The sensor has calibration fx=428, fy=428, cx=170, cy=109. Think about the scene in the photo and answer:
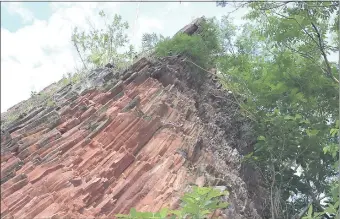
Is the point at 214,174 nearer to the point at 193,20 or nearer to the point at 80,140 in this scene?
the point at 80,140

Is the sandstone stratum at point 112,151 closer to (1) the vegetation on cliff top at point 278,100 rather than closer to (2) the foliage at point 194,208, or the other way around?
(1) the vegetation on cliff top at point 278,100

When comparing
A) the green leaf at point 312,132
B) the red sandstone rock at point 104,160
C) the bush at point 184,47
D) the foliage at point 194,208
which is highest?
the bush at point 184,47

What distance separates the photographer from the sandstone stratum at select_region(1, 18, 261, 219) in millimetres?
7988

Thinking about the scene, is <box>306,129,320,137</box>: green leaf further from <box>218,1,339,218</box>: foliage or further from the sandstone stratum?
the sandstone stratum

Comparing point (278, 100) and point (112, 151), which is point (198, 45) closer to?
point (278, 100)

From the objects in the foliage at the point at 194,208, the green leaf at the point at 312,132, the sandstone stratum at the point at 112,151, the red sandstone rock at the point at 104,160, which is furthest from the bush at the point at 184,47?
the foliage at the point at 194,208

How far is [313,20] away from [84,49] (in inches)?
370

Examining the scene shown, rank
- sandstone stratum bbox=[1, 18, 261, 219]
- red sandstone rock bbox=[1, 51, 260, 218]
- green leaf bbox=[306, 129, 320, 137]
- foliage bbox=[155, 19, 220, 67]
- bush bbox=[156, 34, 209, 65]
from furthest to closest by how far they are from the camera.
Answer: foliage bbox=[155, 19, 220, 67], bush bbox=[156, 34, 209, 65], green leaf bbox=[306, 129, 320, 137], sandstone stratum bbox=[1, 18, 261, 219], red sandstone rock bbox=[1, 51, 260, 218]

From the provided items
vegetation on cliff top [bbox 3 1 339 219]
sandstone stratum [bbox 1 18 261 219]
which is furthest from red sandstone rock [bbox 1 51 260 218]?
vegetation on cliff top [bbox 3 1 339 219]

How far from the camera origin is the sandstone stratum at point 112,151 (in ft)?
26.2

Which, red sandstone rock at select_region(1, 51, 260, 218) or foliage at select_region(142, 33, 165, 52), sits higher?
foliage at select_region(142, 33, 165, 52)

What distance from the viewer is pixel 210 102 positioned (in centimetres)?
1545

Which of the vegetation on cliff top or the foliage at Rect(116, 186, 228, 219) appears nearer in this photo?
the foliage at Rect(116, 186, 228, 219)

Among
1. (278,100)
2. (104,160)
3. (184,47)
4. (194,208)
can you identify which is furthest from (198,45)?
(194,208)
